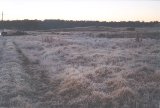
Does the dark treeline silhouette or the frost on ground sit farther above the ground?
the frost on ground

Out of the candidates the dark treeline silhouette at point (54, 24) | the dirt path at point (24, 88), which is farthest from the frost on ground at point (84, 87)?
the dark treeline silhouette at point (54, 24)

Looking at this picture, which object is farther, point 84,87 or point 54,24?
point 54,24

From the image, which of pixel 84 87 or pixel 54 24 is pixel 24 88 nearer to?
pixel 84 87

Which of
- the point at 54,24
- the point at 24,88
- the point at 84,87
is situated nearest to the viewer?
the point at 84,87

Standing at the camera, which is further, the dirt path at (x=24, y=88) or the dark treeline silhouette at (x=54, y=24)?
the dark treeline silhouette at (x=54, y=24)

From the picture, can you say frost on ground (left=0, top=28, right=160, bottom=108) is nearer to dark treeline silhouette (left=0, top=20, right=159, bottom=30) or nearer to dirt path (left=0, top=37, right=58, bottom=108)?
dirt path (left=0, top=37, right=58, bottom=108)

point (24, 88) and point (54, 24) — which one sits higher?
point (24, 88)

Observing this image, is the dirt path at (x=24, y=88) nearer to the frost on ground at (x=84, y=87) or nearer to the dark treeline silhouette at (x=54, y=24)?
the frost on ground at (x=84, y=87)

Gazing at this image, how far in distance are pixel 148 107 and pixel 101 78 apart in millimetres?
4535

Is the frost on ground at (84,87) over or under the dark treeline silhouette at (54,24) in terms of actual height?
over

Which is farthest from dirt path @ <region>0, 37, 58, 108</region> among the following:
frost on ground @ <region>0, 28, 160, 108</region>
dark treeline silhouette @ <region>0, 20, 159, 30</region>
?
dark treeline silhouette @ <region>0, 20, 159, 30</region>

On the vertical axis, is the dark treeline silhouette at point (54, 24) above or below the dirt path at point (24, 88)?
below

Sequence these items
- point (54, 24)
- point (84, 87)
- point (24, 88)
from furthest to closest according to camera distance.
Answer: point (54, 24) < point (24, 88) < point (84, 87)

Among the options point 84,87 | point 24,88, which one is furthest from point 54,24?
point 84,87
